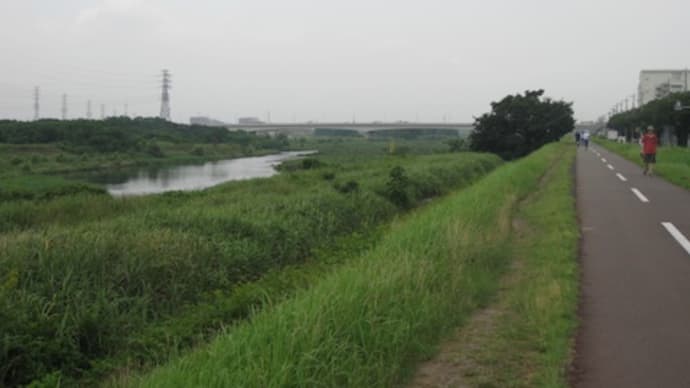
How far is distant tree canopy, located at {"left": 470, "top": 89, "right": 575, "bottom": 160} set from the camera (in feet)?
168

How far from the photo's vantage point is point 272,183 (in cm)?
2248

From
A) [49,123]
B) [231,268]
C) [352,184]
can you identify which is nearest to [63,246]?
[231,268]

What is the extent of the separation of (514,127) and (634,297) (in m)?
48.1

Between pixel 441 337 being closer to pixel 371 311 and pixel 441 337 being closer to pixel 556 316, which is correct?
pixel 371 311

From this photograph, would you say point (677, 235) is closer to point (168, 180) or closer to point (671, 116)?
point (168, 180)

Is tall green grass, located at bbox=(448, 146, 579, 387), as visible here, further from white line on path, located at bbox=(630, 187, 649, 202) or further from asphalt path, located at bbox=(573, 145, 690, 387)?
white line on path, located at bbox=(630, 187, 649, 202)

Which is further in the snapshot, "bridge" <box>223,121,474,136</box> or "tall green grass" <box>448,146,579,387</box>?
"bridge" <box>223,121,474,136</box>

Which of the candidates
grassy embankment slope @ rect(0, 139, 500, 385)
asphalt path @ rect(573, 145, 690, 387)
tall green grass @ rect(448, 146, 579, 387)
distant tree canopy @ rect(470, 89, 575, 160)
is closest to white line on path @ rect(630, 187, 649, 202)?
asphalt path @ rect(573, 145, 690, 387)

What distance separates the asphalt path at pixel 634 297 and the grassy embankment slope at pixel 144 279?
3.25 metres

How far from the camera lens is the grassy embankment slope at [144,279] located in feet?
18.8

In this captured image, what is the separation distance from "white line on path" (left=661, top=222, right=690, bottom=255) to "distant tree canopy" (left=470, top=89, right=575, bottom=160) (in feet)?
136

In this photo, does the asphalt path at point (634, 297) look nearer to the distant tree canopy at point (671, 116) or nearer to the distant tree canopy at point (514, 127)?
the distant tree canopy at point (671, 116)

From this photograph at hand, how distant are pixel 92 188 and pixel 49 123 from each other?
3848 cm

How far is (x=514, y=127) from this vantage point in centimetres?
5212
